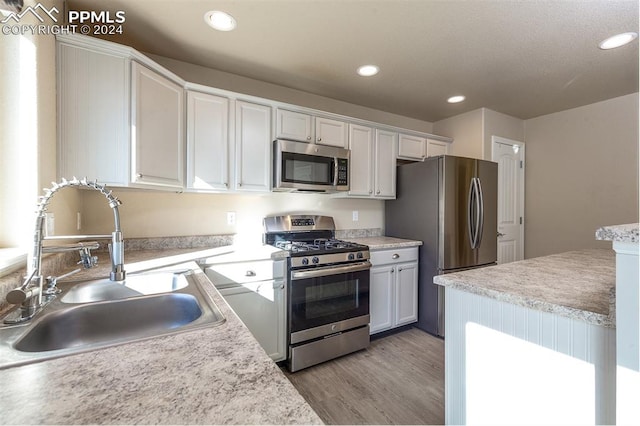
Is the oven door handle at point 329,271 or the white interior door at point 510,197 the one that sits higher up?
the white interior door at point 510,197

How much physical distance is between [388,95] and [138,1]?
7.34ft

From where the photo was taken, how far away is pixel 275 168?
2.39m

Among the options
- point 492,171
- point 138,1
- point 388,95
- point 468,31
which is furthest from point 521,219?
point 138,1

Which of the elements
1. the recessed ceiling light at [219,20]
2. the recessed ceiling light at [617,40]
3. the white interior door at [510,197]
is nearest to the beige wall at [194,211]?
the recessed ceiling light at [219,20]

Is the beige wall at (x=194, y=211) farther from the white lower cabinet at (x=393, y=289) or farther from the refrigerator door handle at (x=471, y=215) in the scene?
the refrigerator door handle at (x=471, y=215)

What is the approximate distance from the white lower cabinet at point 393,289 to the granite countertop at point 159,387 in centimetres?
204

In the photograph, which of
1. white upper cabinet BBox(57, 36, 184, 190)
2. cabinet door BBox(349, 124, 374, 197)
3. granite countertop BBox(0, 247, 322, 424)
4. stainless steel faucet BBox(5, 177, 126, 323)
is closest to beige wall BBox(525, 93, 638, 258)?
cabinet door BBox(349, 124, 374, 197)

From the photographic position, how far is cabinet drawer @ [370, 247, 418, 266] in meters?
2.61

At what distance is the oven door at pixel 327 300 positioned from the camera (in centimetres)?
212

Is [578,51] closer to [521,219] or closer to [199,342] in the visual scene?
[521,219]

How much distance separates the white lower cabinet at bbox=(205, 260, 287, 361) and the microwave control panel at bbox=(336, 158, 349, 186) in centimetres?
100

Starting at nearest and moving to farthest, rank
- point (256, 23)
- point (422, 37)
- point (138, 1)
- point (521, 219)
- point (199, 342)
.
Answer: point (199, 342) → point (138, 1) → point (256, 23) → point (422, 37) → point (521, 219)

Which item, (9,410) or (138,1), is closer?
(9,410)

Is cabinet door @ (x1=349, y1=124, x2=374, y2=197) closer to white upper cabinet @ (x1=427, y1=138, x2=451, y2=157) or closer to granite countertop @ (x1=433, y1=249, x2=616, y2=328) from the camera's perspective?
white upper cabinet @ (x1=427, y1=138, x2=451, y2=157)
